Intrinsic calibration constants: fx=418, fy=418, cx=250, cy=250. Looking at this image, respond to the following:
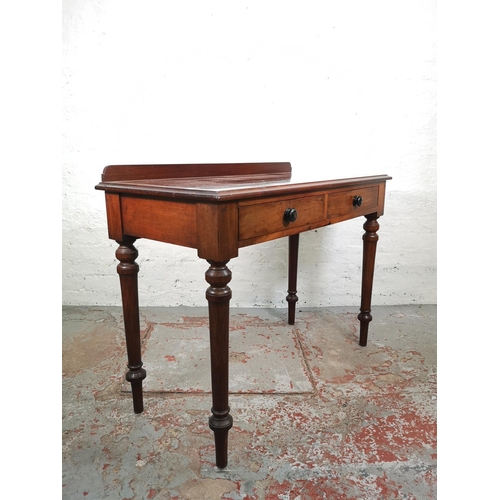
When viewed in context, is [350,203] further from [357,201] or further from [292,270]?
[292,270]

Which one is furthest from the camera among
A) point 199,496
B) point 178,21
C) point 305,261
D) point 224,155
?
point 305,261

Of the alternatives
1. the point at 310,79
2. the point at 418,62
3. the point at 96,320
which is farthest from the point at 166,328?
the point at 418,62

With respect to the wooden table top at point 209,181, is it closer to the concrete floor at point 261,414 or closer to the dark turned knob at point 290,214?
the dark turned knob at point 290,214

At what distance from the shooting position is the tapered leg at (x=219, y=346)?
4.86 feet

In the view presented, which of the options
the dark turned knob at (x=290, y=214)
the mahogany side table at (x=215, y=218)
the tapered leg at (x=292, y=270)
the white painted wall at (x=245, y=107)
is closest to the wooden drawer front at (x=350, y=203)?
the mahogany side table at (x=215, y=218)

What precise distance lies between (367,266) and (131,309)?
150 cm

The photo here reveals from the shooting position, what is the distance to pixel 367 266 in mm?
2670

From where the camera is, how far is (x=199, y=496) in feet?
5.03

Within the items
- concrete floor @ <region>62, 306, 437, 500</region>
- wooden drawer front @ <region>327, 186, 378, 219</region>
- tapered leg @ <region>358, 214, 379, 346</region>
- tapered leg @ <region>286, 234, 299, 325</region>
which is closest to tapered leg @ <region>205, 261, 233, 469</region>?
concrete floor @ <region>62, 306, 437, 500</region>

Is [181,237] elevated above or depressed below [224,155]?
below

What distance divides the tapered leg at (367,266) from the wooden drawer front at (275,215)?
79cm

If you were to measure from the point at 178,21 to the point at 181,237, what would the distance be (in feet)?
7.20

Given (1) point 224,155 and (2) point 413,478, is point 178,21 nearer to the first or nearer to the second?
(1) point 224,155

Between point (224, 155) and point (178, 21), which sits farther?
point (224, 155)
